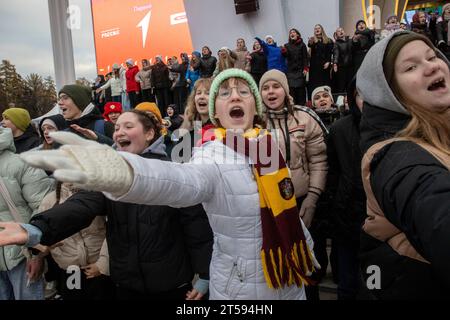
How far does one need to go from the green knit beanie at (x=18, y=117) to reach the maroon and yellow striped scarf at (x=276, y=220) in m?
2.74

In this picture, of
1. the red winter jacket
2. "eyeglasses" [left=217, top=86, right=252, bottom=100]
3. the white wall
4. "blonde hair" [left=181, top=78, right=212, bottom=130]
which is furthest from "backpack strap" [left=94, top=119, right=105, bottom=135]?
the white wall

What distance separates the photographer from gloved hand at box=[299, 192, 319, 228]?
103 inches

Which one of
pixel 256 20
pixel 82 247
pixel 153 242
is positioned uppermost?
pixel 256 20

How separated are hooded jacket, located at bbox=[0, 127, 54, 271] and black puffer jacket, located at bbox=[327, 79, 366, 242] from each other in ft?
7.23

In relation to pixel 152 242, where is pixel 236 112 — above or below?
above

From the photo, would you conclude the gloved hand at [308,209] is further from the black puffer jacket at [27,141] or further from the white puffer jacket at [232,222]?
the black puffer jacket at [27,141]

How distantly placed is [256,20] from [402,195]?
11.5m

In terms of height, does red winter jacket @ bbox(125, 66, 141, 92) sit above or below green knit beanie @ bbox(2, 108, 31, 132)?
above

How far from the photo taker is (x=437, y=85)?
120cm

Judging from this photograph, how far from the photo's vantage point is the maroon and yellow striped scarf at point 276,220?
1493 mm

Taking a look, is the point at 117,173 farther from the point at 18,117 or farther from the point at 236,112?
the point at 18,117

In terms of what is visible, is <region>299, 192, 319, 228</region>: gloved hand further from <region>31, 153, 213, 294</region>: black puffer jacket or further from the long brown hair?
the long brown hair

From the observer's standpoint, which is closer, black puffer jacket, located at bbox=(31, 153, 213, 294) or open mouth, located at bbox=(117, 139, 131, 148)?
black puffer jacket, located at bbox=(31, 153, 213, 294)

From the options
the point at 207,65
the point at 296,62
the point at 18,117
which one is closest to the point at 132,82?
the point at 207,65
